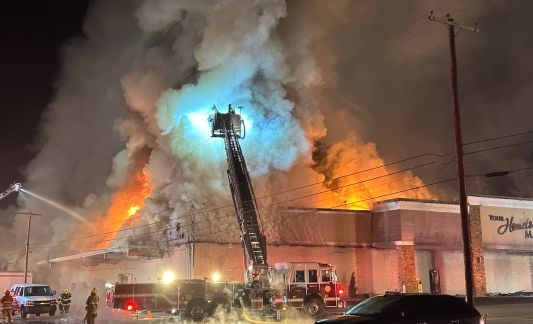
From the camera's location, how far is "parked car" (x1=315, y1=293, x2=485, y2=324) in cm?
1136

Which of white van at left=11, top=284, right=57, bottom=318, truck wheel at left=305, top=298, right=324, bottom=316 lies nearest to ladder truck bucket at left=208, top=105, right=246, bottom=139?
truck wheel at left=305, top=298, right=324, bottom=316

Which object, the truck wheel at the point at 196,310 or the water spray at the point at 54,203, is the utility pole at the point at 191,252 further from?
the water spray at the point at 54,203

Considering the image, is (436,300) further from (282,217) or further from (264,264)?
(282,217)

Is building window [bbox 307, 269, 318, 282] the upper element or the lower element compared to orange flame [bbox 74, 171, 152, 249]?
lower

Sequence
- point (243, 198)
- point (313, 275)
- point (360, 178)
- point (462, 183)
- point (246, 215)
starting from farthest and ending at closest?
point (360, 178)
point (243, 198)
point (246, 215)
point (313, 275)
point (462, 183)

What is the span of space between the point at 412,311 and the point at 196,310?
12422 mm

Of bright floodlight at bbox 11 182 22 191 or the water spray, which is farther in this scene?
bright floodlight at bbox 11 182 22 191

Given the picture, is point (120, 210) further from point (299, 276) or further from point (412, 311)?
point (412, 311)

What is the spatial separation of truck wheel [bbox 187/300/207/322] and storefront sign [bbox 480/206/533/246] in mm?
25327

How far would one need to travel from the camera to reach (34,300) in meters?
29.1

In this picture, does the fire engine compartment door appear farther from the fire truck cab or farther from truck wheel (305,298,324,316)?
truck wheel (305,298,324,316)

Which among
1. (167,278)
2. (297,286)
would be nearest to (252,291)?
(297,286)

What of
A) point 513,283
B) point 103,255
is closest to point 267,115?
point 103,255

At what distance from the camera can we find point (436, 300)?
12.0 metres
